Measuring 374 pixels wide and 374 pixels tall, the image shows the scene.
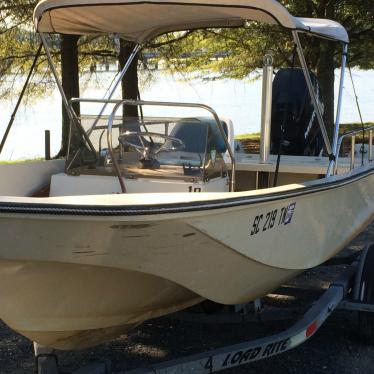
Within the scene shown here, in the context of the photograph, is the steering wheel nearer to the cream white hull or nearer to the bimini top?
the bimini top

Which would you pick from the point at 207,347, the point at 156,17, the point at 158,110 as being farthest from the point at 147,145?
the point at 158,110

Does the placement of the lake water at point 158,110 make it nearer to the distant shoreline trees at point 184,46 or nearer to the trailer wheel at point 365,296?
the distant shoreline trees at point 184,46

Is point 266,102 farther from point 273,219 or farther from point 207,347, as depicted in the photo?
point 207,347

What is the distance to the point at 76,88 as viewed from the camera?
11.8 meters

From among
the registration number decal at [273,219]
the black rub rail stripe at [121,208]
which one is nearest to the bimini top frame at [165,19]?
the registration number decal at [273,219]

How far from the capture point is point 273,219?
3539mm

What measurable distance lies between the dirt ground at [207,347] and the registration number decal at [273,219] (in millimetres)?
900

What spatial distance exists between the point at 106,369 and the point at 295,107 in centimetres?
416

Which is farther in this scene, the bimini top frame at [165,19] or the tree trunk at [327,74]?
the tree trunk at [327,74]

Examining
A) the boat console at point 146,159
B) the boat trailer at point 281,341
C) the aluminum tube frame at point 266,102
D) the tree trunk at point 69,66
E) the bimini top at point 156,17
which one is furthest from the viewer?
the tree trunk at point 69,66

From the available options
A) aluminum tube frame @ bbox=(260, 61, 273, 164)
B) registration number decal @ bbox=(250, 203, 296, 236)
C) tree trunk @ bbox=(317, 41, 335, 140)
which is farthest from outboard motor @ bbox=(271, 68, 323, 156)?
tree trunk @ bbox=(317, 41, 335, 140)

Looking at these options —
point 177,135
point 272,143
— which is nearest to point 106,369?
point 177,135

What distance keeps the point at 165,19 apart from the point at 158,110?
246 inches

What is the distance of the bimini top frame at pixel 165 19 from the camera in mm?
3898
